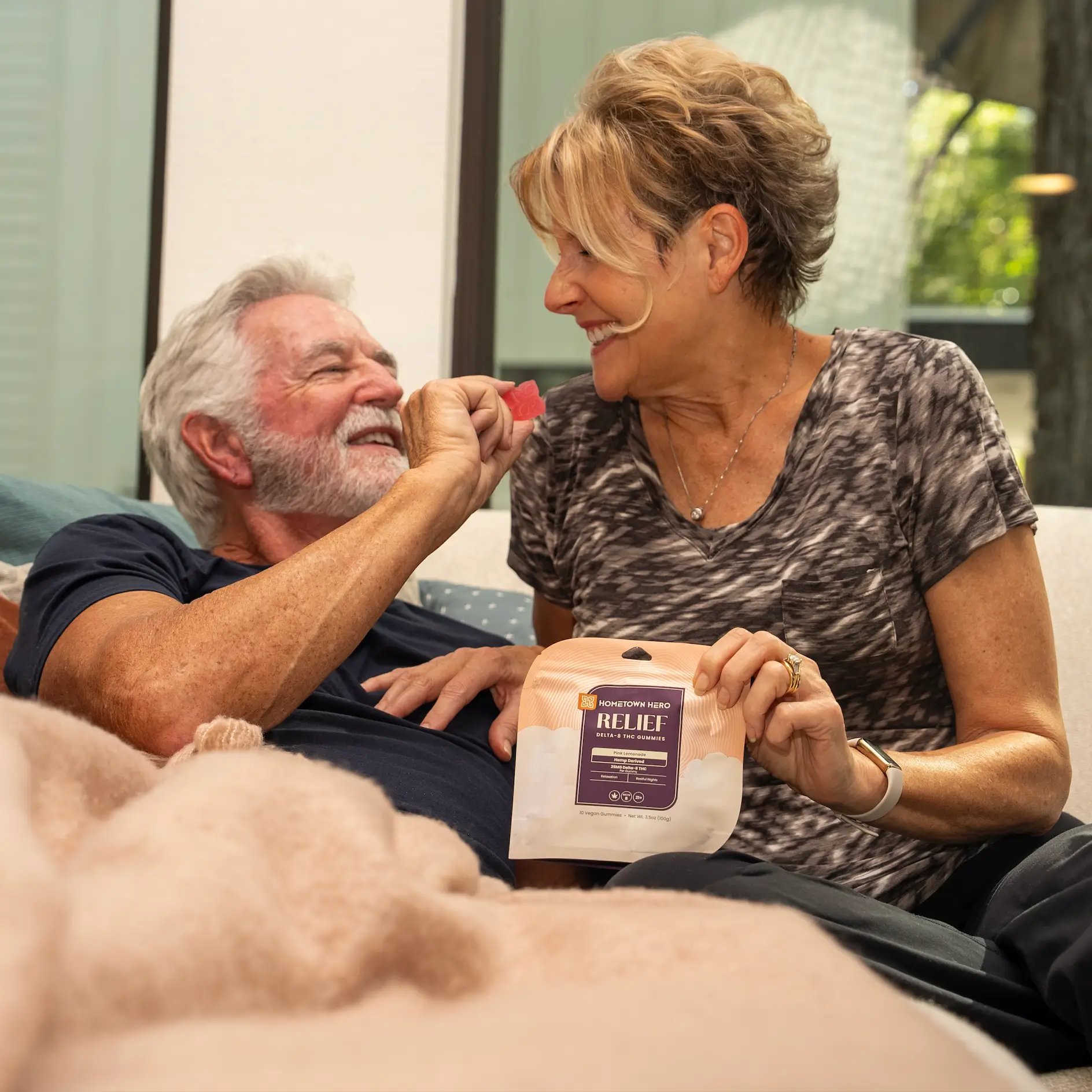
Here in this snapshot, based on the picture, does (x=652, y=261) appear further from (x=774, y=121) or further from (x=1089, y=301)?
(x=1089, y=301)

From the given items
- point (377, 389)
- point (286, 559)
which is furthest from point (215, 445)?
point (286, 559)

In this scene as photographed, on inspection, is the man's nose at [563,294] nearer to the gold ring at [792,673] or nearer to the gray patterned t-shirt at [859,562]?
the gray patterned t-shirt at [859,562]

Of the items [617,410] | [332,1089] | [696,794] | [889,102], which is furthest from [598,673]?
[889,102]

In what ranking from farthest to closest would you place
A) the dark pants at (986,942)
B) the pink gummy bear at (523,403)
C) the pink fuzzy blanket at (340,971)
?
the pink gummy bear at (523,403) → the dark pants at (986,942) → the pink fuzzy blanket at (340,971)

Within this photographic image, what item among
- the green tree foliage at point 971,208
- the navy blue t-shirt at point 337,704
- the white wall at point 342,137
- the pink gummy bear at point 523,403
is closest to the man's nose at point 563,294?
the pink gummy bear at point 523,403

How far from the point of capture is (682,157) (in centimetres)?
128

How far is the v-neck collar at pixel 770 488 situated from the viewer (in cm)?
127

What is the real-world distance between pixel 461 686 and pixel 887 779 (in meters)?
0.48

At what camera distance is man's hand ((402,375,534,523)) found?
4.16ft

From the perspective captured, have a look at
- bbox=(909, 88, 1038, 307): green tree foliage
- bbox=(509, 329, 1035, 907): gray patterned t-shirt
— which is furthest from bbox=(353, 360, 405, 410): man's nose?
bbox=(909, 88, 1038, 307): green tree foliage

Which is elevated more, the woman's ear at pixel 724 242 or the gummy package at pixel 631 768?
the woman's ear at pixel 724 242

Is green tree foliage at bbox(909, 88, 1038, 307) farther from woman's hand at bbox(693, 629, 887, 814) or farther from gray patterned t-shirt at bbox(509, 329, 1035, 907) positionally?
woman's hand at bbox(693, 629, 887, 814)

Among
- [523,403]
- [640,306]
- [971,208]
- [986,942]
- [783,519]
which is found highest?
Answer: [971,208]

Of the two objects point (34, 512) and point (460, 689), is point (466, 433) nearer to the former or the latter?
point (460, 689)
